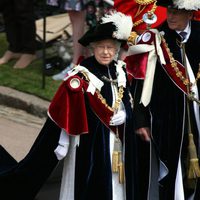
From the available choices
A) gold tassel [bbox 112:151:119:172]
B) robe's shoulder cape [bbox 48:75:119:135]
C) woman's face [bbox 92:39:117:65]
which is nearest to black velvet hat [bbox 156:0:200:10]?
woman's face [bbox 92:39:117:65]

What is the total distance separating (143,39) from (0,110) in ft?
9.89

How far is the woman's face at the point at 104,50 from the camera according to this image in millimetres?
4504

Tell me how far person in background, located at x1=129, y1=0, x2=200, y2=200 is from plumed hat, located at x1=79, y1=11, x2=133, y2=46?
24 cm

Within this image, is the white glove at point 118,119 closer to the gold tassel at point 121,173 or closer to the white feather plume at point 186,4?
the gold tassel at point 121,173

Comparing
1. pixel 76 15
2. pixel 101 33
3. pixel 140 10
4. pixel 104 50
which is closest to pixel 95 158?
pixel 104 50

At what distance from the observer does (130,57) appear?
15.9 ft

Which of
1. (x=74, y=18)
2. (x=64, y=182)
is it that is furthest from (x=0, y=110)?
(x=64, y=182)

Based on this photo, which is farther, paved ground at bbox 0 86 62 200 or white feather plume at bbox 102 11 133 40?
paved ground at bbox 0 86 62 200

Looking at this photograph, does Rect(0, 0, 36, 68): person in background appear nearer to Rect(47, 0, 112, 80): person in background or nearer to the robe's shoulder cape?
Rect(47, 0, 112, 80): person in background

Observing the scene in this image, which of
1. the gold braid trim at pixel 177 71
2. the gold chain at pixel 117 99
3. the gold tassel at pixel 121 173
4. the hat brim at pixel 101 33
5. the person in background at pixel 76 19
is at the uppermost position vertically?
the hat brim at pixel 101 33

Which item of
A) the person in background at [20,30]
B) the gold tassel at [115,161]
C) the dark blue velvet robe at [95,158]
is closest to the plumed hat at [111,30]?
the dark blue velvet robe at [95,158]

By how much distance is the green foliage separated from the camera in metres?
7.43

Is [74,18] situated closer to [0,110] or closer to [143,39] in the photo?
[0,110]

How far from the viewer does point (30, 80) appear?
7719mm
